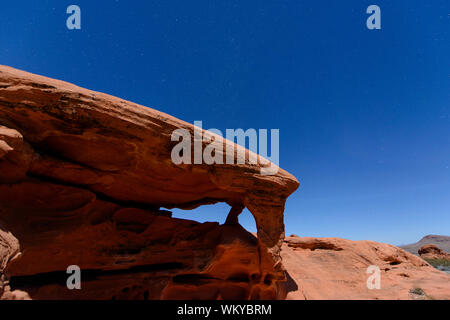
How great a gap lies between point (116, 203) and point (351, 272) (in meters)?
13.4

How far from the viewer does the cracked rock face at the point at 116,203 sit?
5801mm

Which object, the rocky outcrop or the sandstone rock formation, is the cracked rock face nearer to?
the sandstone rock formation

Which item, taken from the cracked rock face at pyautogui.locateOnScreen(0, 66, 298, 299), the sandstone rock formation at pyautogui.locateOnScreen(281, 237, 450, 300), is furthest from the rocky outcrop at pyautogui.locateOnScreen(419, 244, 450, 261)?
the cracked rock face at pyautogui.locateOnScreen(0, 66, 298, 299)

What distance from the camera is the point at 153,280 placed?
27.0 feet

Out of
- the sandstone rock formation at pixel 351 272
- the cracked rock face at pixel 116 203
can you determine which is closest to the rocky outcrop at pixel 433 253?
the sandstone rock formation at pixel 351 272

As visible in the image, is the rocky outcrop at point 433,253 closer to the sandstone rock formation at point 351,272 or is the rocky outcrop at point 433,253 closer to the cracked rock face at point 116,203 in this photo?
the sandstone rock formation at point 351,272

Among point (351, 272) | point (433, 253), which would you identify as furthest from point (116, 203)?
point (433, 253)

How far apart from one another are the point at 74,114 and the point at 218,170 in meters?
4.46

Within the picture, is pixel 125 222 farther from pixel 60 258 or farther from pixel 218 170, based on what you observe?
pixel 218 170

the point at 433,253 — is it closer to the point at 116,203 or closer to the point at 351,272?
the point at 351,272

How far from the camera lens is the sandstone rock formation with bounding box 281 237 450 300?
11031mm

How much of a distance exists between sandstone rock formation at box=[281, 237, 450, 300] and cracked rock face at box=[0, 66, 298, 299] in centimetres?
405

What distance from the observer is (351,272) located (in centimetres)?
1359
